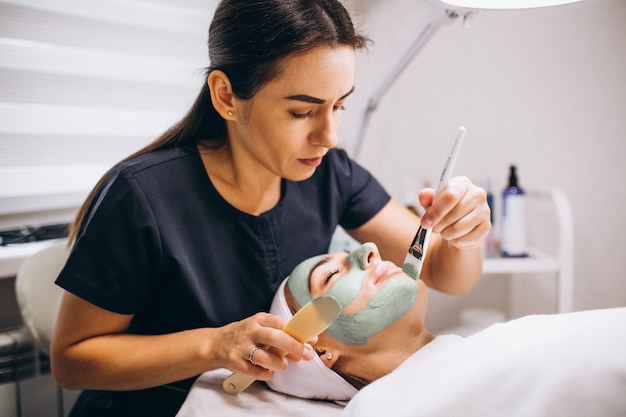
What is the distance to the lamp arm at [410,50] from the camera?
0.84 metres

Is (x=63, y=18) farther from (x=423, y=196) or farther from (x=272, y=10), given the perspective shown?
(x=423, y=196)

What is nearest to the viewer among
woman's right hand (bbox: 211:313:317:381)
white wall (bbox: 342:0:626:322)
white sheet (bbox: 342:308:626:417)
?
white sheet (bbox: 342:308:626:417)

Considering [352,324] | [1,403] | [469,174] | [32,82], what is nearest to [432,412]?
[352,324]

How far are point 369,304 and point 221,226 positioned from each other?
12.5 inches

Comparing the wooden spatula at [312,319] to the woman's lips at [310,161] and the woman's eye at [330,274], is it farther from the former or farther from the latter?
the woman's lips at [310,161]

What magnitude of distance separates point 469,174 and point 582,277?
0.48m

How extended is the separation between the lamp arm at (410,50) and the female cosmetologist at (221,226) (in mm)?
113

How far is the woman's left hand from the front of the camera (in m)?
0.74

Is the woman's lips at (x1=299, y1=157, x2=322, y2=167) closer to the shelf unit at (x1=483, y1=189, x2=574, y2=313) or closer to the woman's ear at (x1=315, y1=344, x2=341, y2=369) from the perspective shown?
the woman's ear at (x1=315, y1=344, x2=341, y2=369)

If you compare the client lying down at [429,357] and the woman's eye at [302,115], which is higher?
the woman's eye at [302,115]

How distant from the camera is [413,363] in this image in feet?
2.48

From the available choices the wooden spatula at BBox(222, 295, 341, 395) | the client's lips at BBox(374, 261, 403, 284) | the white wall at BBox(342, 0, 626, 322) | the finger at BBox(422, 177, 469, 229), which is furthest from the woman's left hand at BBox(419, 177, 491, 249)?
the white wall at BBox(342, 0, 626, 322)

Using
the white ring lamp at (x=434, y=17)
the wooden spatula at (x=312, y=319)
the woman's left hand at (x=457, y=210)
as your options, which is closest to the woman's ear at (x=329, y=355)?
the wooden spatula at (x=312, y=319)

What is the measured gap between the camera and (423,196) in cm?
76
